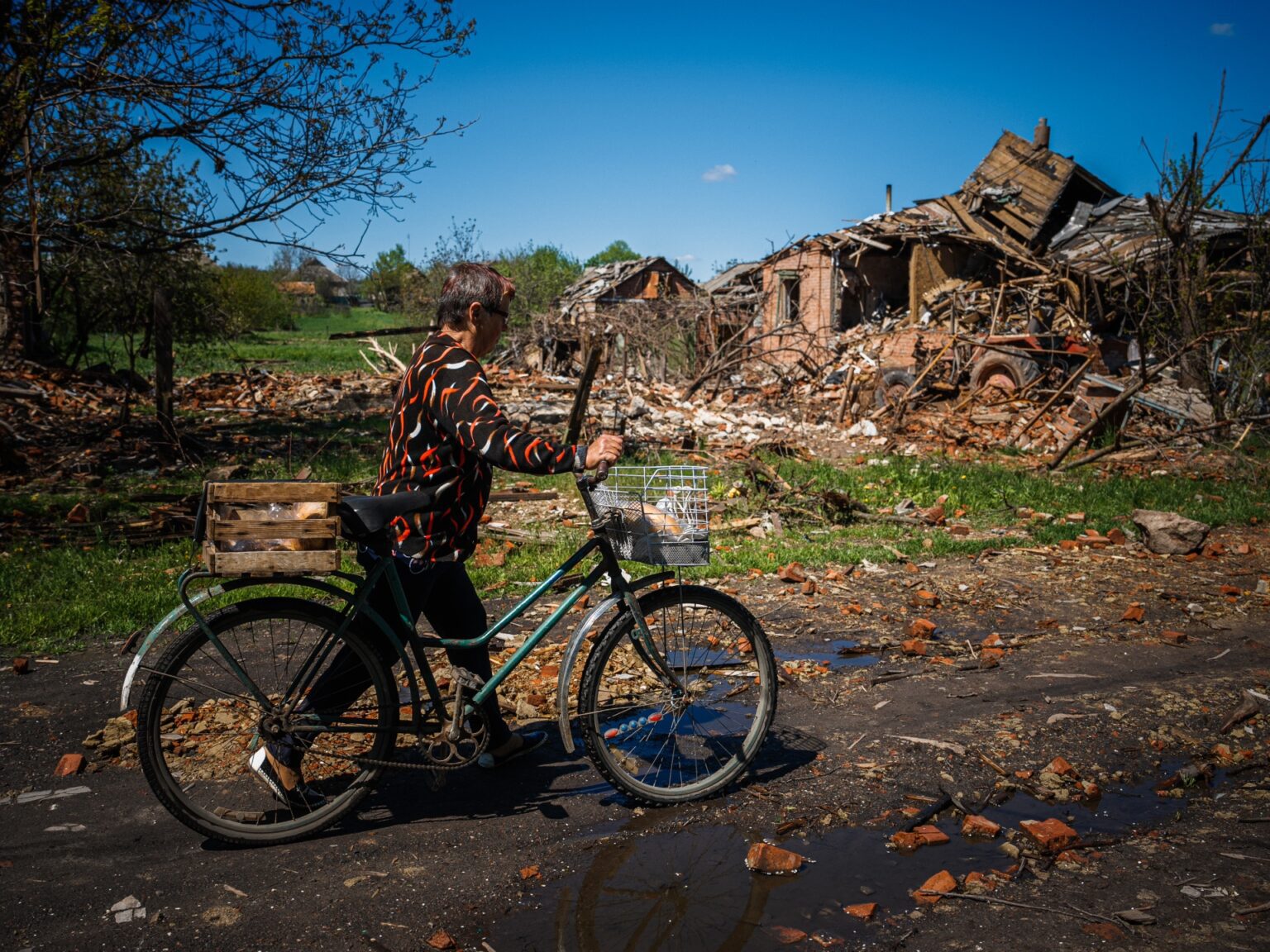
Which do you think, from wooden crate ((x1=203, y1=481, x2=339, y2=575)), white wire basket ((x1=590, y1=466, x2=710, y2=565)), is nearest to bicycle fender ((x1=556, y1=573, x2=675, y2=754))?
white wire basket ((x1=590, y1=466, x2=710, y2=565))

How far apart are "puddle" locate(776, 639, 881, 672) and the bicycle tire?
8.92ft

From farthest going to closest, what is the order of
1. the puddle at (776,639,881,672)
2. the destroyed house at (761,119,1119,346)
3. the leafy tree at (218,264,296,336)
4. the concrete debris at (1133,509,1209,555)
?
1. the leafy tree at (218,264,296,336)
2. the destroyed house at (761,119,1119,346)
3. the concrete debris at (1133,509,1209,555)
4. the puddle at (776,639,881,672)

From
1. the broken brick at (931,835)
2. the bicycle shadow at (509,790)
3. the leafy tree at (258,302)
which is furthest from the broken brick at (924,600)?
the leafy tree at (258,302)

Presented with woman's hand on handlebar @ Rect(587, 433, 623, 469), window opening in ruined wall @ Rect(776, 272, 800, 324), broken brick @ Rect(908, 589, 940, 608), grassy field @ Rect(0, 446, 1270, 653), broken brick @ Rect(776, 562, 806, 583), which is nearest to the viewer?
woman's hand on handlebar @ Rect(587, 433, 623, 469)

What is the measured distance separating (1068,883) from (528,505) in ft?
25.3

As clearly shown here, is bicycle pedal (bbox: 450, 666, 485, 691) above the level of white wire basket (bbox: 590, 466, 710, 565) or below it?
below

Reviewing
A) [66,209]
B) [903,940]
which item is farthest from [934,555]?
[66,209]

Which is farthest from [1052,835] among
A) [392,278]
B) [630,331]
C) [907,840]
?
[392,278]

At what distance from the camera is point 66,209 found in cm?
1065

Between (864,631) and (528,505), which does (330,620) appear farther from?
(528,505)

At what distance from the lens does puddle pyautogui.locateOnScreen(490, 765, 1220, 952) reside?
2.92 meters

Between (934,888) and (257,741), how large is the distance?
262 centimetres

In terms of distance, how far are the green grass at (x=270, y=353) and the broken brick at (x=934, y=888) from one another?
15993mm

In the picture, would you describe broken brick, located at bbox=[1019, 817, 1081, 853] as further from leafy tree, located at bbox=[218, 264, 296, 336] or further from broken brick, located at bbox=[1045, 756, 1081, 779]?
leafy tree, located at bbox=[218, 264, 296, 336]
